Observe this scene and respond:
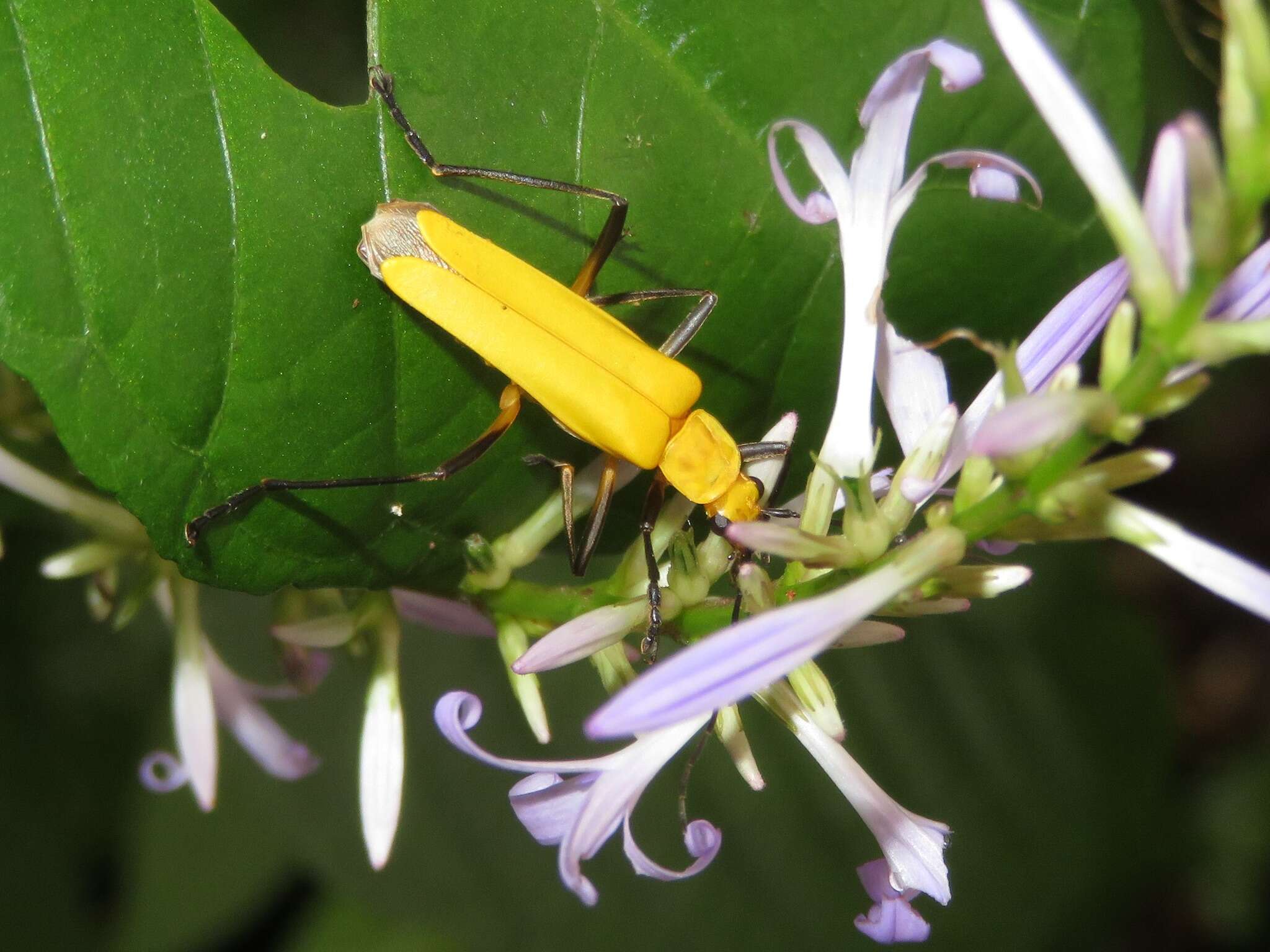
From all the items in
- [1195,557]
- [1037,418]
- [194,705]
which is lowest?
[194,705]

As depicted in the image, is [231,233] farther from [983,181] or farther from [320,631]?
[983,181]

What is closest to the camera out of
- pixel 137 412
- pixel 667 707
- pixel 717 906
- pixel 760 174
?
pixel 667 707

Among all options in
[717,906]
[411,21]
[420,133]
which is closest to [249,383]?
[420,133]

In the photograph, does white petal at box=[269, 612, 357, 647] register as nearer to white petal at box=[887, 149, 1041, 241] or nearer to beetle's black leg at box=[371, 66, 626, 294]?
beetle's black leg at box=[371, 66, 626, 294]

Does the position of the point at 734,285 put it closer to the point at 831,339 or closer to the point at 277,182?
the point at 831,339

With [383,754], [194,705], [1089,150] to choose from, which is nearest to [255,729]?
[194,705]

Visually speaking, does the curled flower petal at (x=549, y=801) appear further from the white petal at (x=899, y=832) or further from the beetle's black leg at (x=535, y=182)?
the beetle's black leg at (x=535, y=182)
